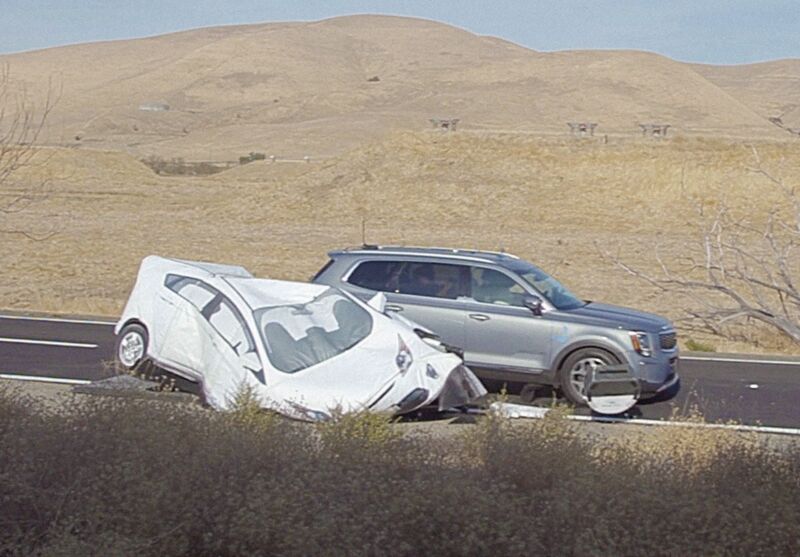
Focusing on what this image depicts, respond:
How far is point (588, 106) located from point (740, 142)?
7799cm

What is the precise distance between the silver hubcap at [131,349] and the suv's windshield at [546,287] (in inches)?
172

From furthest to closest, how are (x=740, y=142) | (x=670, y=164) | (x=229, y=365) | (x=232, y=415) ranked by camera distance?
(x=740, y=142) < (x=670, y=164) < (x=229, y=365) < (x=232, y=415)

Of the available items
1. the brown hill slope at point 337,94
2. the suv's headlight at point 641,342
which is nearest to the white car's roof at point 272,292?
the suv's headlight at point 641,342

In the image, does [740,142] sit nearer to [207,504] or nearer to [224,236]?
[224,236]

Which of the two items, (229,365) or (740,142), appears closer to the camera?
(229,365)

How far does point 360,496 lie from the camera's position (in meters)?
6.73

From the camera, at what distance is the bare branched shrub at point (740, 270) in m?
18.2

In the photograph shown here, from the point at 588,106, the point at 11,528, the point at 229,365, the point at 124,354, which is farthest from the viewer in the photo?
the point at 588,106

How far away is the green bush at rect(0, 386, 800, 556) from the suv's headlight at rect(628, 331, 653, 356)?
5841mm

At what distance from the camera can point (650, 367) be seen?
45.0 ft

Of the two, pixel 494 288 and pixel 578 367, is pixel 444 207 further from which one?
pixel 578 367

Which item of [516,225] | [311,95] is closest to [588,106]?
[311,95]

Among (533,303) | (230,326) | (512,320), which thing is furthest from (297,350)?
(533,303)

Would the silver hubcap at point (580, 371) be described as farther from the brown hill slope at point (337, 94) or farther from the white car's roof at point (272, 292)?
the brown hill slope at point (337, 94)
